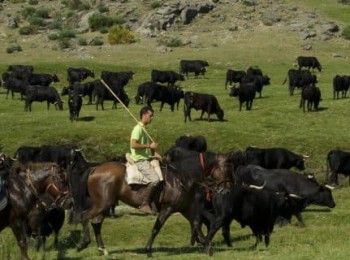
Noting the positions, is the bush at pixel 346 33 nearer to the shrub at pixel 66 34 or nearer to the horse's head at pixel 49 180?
the shrub at pixel 66 34

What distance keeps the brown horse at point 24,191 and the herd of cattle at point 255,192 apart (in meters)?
0.56

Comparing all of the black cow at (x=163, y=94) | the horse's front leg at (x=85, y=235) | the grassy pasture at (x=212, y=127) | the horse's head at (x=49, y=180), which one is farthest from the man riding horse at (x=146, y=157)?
the black cow at (x=163, y=94)

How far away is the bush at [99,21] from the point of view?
82312 millimetres

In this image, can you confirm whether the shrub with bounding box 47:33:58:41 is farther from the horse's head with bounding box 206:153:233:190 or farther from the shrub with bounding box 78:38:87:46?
the horse's head with bounding box 206:153:233:190

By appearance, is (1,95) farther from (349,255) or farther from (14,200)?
(349,255)

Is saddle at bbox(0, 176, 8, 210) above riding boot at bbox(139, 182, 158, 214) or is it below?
above

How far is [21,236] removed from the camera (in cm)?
1416

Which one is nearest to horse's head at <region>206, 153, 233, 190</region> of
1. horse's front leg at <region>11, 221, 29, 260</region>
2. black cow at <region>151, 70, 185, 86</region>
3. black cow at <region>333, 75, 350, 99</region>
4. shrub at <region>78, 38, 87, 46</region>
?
horse's front leg at <region>11, 221, 29, 260</region>

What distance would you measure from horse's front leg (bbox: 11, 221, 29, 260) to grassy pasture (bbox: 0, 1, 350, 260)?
1220mm

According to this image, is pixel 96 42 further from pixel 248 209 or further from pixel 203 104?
pixel 248 209

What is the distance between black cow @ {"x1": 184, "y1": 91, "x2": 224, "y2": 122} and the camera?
36088 mm

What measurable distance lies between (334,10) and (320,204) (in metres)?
70.2

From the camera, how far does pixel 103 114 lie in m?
37.7

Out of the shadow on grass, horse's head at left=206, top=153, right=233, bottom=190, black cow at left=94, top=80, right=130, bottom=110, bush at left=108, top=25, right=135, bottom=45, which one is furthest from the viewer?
bush at left=108, top=25, right=135, bottom=45
